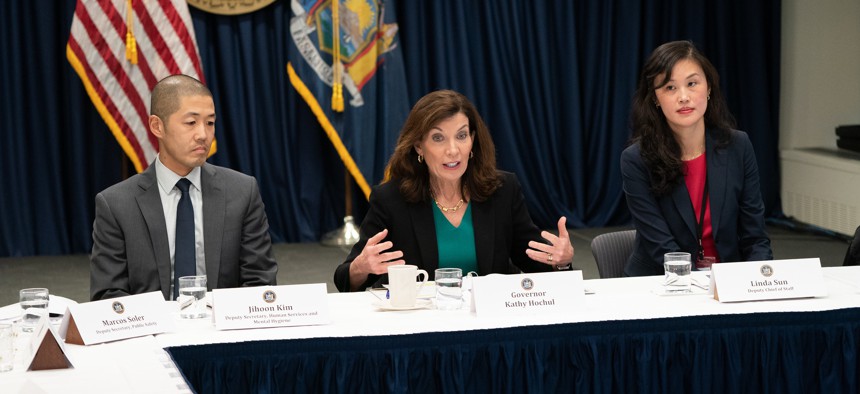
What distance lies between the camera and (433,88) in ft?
25.9

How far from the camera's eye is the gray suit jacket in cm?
342

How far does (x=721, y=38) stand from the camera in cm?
831

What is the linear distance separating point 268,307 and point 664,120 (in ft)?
5.35

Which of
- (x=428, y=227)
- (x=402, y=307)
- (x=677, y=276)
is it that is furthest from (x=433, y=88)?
(x=402, y=307)

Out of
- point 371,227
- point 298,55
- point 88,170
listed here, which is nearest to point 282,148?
point 298,55

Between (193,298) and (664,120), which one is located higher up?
(664,120)

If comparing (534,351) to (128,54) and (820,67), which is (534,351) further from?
(820,67)

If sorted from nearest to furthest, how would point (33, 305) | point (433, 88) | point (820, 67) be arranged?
point (33, 305) → point (433, 88) → point (820, 67)

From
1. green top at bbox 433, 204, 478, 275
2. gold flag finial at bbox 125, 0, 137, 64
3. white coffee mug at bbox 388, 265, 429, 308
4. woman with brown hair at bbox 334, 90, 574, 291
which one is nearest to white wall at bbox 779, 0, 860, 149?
gold flag finial at bbox 125, 0, 137, 64

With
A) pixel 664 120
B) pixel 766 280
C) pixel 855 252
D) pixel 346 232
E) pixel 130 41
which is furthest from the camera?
pixel 346 232

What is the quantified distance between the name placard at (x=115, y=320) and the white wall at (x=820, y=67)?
21.4ft

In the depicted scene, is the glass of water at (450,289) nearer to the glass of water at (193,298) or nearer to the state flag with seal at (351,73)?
the glass of water at (193,298)

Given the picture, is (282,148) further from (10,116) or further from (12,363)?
(12,363)

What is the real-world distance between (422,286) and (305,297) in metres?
0.40
